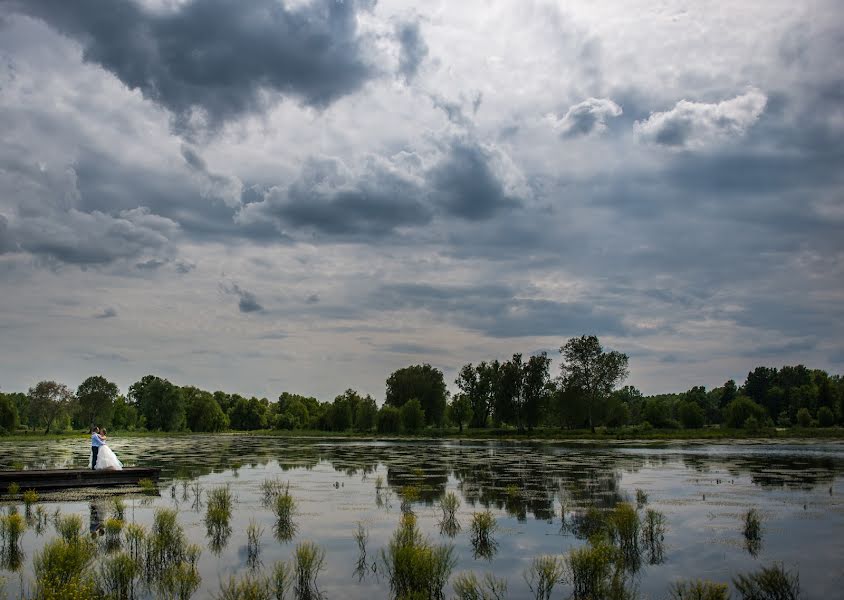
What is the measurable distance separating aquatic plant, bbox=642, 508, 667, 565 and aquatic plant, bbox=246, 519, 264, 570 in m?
11.5

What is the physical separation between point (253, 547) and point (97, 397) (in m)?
172

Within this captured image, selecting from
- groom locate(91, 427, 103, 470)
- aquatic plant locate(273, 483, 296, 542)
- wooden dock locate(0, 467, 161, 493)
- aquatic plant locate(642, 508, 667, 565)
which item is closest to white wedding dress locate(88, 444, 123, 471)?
groom locate(91, 427, 103, 470)

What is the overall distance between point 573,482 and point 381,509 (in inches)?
598

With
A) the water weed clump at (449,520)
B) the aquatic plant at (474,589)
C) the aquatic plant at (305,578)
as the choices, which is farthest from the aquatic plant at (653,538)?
the aquatic plant at (305,578)

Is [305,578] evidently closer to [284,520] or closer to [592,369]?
[284,520]

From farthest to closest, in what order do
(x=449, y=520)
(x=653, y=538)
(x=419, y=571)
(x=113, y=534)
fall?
(x=449, y=520) < (x=653, y=538) < (x=113, y=534) < (x=419, y=571)

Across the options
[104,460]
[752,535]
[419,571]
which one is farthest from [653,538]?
[104,460]

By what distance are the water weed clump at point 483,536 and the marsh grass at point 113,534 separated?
11098 mm

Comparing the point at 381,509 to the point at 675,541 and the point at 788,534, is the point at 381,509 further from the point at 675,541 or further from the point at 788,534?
the point at 788,534

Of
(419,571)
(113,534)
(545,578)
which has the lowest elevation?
(545,578)

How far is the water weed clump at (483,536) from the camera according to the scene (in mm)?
21188

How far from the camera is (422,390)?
157m

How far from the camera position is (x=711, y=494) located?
34.4 meters

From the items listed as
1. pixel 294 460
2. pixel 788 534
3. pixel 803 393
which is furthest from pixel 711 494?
pixel 803 393
